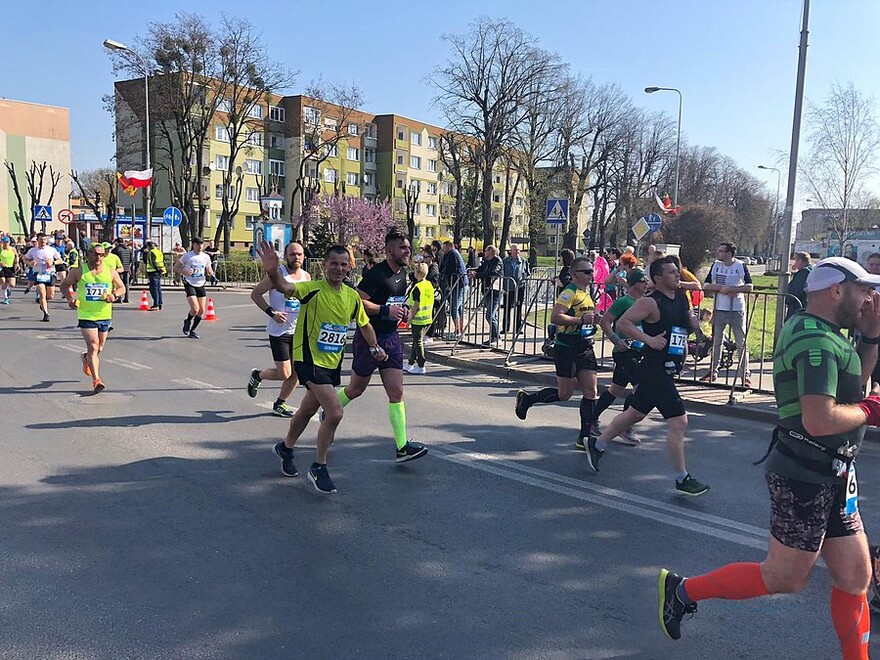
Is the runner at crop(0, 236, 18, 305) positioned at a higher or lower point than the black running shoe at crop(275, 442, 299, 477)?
higher

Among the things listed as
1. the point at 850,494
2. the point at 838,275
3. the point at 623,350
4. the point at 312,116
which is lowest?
the point at 850,494

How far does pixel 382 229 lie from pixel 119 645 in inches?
2167

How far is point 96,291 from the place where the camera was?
868 cm

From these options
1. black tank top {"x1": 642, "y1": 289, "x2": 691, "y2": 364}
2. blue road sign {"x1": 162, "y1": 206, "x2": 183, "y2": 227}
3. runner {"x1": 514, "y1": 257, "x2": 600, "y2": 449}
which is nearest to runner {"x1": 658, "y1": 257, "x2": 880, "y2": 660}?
black tank top {"x1": 642, "y1": 289, "x2": 691, "y2": 364}

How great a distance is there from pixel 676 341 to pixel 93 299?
6.84 meters

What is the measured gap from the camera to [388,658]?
316 cm

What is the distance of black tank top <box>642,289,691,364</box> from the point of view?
548cm

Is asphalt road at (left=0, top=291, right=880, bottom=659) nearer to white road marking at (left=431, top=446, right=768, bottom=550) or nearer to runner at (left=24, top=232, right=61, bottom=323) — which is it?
white road marking at (left=431, top=446, right=768, bottom=550)

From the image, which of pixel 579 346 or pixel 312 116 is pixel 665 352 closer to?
→ pixel 579 346

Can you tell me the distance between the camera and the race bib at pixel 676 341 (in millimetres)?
5512

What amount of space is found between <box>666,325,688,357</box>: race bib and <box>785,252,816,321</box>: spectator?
374 centimetres

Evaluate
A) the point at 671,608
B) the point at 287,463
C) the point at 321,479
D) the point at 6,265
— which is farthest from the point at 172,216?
the point at 671,608

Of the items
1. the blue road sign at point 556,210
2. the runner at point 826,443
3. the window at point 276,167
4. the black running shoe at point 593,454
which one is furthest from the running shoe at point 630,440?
the window at point 276,167

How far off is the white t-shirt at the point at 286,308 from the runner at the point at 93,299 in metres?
2.00
